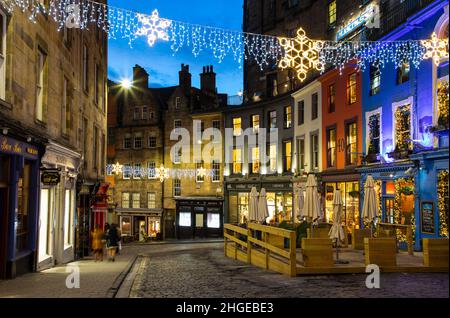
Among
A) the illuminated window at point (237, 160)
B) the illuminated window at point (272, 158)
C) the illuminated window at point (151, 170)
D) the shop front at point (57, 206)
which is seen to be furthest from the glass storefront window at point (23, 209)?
the illuminated window at point (151, 170)

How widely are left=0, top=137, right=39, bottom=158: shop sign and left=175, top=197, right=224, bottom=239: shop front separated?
31.2 metres

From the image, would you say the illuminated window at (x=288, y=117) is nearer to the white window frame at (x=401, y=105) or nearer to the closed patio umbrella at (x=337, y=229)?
the white window frame at (x=401, y=105)

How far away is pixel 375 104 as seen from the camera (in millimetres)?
25281

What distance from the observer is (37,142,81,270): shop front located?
16672 mm

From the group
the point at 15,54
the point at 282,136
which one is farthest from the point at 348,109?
the point at 15,54

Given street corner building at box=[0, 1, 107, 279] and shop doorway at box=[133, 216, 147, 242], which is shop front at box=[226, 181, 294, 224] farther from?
street corner building at box=[0, 1, 107, 279]

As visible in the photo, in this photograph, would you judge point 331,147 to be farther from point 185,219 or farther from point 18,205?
point 18,205

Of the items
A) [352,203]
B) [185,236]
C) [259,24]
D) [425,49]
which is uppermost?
[259,24]

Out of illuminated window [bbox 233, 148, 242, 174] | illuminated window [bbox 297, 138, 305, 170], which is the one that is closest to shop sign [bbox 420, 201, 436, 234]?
illuminated window [bbox 297, 138, 305, 170]
